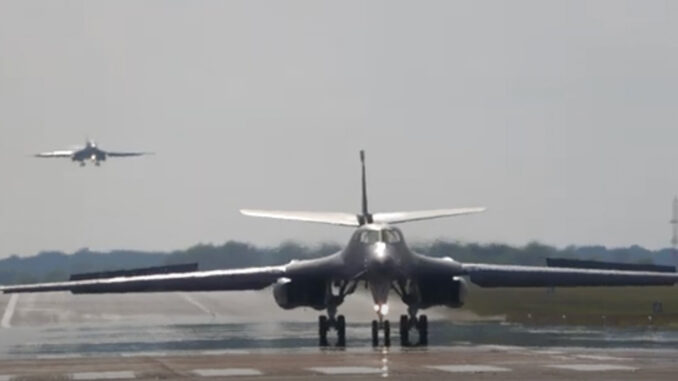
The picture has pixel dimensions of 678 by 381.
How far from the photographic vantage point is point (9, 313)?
69625 mm

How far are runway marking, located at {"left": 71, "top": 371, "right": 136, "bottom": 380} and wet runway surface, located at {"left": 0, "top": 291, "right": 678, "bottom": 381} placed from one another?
0.8 inches

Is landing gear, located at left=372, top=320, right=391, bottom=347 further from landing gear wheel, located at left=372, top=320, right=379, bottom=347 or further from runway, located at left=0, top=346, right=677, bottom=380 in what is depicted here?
runway, located at left=0, top=346, right=677, bottom=380

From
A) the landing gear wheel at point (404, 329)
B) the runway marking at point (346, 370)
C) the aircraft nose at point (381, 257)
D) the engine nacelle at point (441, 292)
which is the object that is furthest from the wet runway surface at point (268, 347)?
the aircraft nose at point (381, 257)

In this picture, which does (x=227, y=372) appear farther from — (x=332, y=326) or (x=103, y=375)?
(x=332, y=326)

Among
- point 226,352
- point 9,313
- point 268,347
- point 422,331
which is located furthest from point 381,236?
point 9,313

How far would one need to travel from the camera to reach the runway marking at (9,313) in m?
60.5

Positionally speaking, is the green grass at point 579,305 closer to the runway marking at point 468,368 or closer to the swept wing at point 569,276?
the swept wing at point 569,276

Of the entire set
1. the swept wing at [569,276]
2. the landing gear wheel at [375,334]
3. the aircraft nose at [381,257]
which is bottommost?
the landing gear wheel at [375,334]

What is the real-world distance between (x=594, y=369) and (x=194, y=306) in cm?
4629

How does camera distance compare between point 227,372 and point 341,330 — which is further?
point 341,330

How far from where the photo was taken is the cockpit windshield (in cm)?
4206

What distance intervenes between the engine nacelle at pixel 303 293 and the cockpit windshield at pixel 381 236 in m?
2.99

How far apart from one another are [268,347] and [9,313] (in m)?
30.8

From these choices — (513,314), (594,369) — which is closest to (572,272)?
(513,314)
